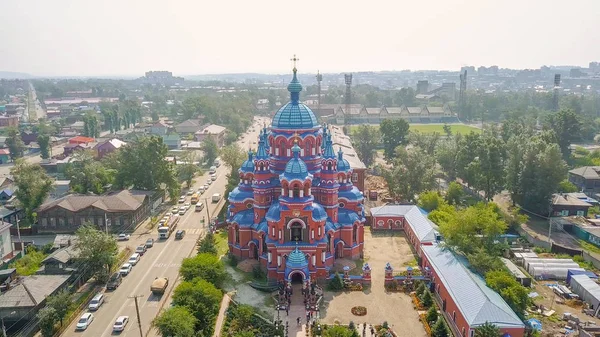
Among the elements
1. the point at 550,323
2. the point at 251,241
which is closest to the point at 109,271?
the point at 251,241

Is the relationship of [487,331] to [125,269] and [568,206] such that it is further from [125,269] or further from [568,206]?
[568,206]

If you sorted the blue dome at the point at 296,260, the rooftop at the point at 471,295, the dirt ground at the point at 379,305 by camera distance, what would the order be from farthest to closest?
the blue dome at the point at 296,260 < the dirt ground at the point at 379,305 < the rooftop at the point at 471,295

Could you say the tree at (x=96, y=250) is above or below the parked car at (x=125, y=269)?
above

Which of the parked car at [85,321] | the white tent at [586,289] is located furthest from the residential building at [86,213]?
the white tent at [586,289]

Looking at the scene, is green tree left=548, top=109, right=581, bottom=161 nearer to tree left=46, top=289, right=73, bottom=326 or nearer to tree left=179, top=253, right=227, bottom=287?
tree left=179, top=253, right=227, bottom=287

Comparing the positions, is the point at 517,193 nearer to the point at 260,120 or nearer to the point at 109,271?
the point at 109,271

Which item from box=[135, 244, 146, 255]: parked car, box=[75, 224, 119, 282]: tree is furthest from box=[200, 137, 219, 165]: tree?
box=[75, 224, 119, 282]: tree

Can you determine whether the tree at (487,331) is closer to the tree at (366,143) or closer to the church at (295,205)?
the church at (295,205)
